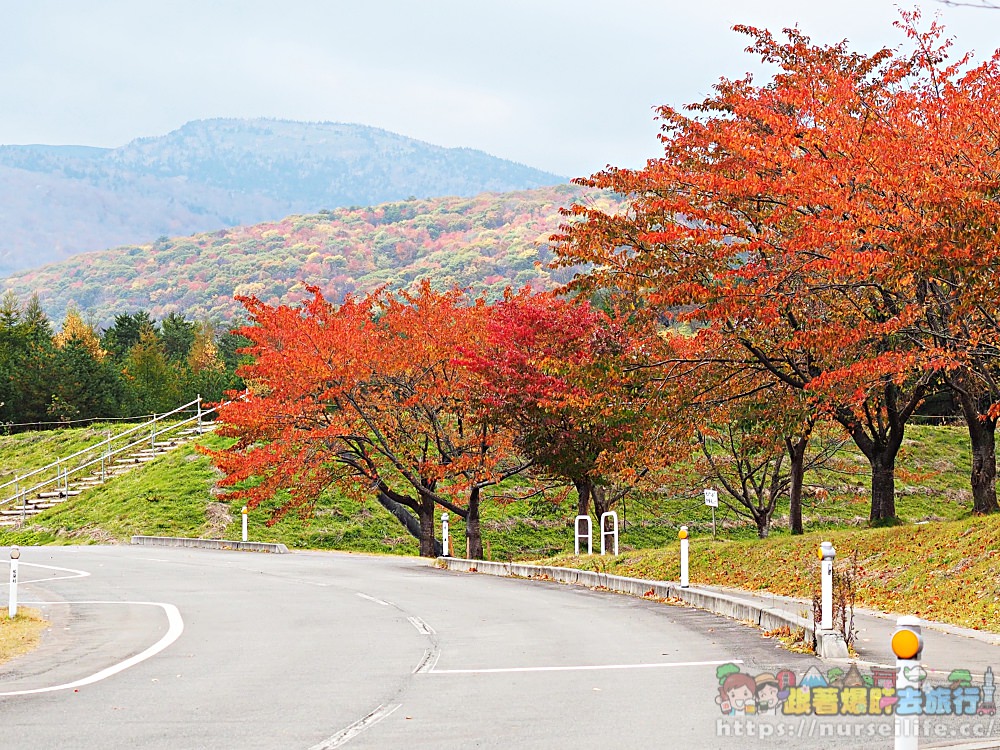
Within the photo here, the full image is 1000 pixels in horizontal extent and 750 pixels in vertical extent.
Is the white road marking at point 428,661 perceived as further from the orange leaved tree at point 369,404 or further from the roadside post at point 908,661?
the orange leaved tree at point 369,404

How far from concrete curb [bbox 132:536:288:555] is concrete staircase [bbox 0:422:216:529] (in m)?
7.38

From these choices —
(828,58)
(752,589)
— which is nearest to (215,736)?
(752,589)

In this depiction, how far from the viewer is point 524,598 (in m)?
20.0

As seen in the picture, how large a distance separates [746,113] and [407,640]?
12.4 m

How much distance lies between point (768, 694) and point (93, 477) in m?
43.2

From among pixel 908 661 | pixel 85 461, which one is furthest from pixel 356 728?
pixel 85 461

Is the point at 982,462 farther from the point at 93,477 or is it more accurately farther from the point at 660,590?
the point at 93,477

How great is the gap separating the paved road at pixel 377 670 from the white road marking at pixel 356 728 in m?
0.03

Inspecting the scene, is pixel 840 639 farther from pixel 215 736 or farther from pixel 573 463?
pixel 573 463

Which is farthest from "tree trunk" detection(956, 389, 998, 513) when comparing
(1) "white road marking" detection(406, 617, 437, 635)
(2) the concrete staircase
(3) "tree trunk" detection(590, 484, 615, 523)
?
(2) the concrete staircase

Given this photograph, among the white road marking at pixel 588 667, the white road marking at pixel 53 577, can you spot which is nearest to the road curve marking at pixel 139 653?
the white road marking at pixel 588 667

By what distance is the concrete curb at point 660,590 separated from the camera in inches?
561

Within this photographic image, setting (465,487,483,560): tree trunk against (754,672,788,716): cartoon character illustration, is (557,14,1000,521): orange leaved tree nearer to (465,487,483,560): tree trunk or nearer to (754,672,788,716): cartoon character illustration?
(754,672,788,716): cartoon character illustration

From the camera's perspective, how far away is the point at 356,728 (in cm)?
845
